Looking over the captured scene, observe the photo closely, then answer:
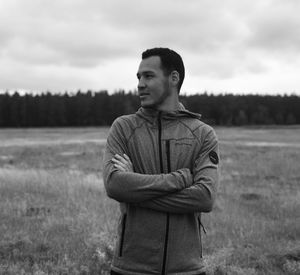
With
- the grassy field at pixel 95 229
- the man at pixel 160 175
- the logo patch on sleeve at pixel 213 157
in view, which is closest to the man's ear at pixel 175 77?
the man at pixel 160 175

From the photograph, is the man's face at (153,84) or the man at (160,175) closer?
the man at (160,175)

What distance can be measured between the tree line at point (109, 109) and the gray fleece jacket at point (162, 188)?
107m

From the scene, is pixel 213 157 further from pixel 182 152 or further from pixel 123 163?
pixel 123 163

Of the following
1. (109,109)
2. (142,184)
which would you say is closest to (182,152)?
(142,184)

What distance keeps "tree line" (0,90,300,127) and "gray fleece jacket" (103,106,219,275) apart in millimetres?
106528

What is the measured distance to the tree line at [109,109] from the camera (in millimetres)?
113062

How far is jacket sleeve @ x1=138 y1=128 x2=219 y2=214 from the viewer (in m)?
3.21

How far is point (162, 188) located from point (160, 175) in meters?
0.10

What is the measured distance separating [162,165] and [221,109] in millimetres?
119140

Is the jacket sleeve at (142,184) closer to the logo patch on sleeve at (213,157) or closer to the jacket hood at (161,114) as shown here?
the logo patch on sleeve at (213,157)

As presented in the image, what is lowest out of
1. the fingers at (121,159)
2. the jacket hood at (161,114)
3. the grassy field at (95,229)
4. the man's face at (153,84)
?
the grassy field at (95,229)

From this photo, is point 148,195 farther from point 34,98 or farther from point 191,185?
point 34,98

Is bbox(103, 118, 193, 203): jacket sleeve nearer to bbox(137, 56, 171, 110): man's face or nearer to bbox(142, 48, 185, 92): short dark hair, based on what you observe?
bbox(137, 56, 171, 110): man's face

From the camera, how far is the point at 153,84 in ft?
11.0
